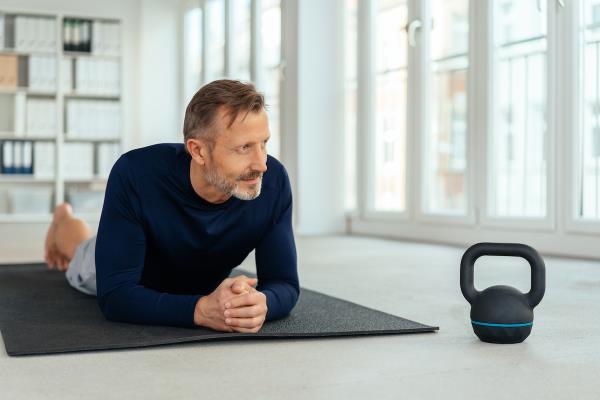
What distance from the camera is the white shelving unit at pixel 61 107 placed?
677cm

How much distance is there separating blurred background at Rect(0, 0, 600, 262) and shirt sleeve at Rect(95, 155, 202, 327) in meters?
2.49

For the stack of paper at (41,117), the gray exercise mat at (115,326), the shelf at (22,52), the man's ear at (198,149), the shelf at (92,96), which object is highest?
the shelf at (22,52)

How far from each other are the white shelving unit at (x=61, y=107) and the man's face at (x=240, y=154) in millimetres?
5374

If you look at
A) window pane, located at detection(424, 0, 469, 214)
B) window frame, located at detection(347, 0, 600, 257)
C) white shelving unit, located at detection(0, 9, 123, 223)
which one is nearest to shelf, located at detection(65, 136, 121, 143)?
white shelving unit, located at detection(0, 9, 123, 223)

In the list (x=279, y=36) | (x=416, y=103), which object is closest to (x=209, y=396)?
(x=416, y=103)

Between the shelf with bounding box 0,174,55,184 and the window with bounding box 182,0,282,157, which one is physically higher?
the window with bounding box 182,0,282,157

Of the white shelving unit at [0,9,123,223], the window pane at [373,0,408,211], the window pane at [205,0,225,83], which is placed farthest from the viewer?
the window pane at [205,0,225,83]

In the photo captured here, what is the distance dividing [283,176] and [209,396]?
2.58ft

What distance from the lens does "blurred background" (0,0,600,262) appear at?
13.0 ft

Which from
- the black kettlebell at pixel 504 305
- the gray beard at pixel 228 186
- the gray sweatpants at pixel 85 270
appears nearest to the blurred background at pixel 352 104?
the gray sweatpants at pixel 85 270

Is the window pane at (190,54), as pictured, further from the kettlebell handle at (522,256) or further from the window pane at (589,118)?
the kettlebell handle at (522,256)

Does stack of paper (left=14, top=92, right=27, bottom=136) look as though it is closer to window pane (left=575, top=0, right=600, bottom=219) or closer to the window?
the window

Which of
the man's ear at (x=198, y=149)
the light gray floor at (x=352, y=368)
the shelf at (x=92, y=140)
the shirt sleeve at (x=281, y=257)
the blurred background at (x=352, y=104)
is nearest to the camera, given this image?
the light gray floor at (x=352, y=368)

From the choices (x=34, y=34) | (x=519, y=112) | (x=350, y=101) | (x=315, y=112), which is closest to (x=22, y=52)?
(x=34, y=34)
